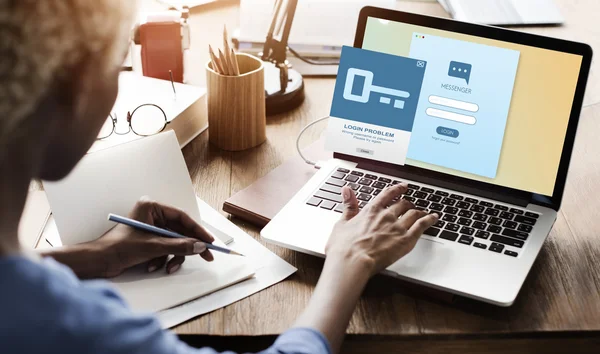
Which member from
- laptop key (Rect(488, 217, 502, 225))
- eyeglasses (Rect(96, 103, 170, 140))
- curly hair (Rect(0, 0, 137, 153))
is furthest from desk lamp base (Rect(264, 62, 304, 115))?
curly hair (Rect(0, 0, 137, 153))

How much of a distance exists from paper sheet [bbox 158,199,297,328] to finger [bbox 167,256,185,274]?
6cm

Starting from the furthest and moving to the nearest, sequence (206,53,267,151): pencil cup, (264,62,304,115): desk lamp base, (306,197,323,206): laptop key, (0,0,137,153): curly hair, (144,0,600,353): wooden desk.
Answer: (264,62,304,115): desk lamp base, (206,53,267,151): pencil cup, (306,197,323,206): laptop key, (144,0,600,353): wooden desk, (0,0,137,153): curly hair

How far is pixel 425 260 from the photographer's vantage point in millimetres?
959

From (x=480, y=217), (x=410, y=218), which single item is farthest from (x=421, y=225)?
(x=480, y=217)

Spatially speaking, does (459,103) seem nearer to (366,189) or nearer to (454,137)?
(454,137)

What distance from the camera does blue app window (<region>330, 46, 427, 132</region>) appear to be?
112 cm

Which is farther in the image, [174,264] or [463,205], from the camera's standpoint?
[463,205]

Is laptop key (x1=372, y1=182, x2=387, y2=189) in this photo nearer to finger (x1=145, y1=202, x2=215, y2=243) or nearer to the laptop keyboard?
the laptop keyboard

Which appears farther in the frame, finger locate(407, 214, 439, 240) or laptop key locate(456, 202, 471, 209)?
laptop key locate(456, 202, 471, 209)

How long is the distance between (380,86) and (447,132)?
0.14m

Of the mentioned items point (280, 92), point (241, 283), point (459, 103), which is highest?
point (459, 103)

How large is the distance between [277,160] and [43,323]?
721 millimetres

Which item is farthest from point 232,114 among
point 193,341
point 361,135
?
point 193,341

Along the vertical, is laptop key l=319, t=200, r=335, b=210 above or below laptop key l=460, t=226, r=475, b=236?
below
